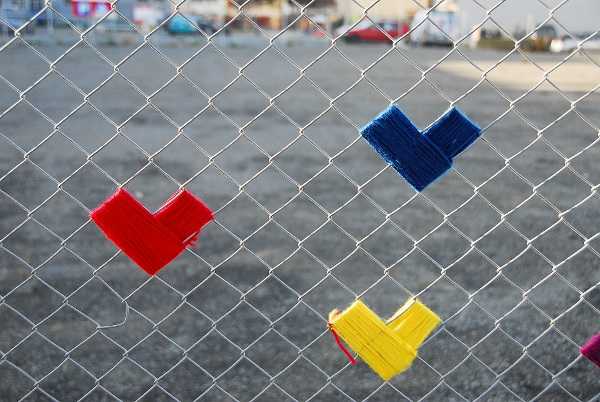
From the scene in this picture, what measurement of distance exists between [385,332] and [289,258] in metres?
1.37

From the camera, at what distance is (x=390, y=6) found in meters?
31.5

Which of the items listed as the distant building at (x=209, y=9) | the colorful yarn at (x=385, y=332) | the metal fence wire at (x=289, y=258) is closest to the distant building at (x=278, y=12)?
the distant building at (x=209, y=9)

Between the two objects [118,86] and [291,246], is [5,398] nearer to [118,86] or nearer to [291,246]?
[291,246]

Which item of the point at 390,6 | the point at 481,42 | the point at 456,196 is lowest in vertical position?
the point at 390,6

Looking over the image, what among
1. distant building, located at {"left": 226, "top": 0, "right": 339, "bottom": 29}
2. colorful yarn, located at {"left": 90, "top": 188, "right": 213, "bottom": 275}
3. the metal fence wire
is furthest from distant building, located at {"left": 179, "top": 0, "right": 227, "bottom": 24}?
colorful yarn, located at {"left": 90, "top": 188, "right": 213, "bottom": 275}

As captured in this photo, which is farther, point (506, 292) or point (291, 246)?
point (291, 246)

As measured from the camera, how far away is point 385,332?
2131mm

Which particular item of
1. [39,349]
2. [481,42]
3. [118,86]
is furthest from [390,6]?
[39,349]

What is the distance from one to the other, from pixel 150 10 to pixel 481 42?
36.1 ft

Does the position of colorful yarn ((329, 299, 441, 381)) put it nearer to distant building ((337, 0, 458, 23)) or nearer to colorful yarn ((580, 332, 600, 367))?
colorful yarn ((580, 332, 600, 367))

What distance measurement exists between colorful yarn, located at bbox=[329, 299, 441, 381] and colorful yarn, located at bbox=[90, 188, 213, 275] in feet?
1.52

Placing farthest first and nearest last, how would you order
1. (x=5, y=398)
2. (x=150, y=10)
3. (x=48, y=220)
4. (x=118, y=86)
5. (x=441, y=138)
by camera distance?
(x=150, y=10)
(x=118, y=86)
(x=48, y=220)
(x=5, y=398)
(x=441, y=138)

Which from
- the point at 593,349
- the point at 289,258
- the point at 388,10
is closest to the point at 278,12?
the point at 388,10

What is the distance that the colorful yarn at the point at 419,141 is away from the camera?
1975 mm
